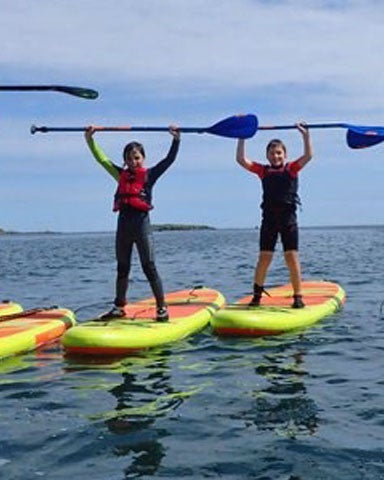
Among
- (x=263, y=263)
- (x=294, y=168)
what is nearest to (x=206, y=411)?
(x=263, y=263)

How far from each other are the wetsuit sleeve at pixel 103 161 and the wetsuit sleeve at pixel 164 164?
15.6 inches

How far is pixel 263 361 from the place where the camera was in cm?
775

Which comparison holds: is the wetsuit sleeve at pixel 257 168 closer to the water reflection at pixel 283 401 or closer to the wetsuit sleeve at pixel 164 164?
the wetsuit sleeve at pixel 164 164

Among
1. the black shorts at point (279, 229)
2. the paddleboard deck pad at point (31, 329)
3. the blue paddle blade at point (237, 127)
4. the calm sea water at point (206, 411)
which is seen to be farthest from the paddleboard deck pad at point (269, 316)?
the blue paddle blade at point (237, 127)

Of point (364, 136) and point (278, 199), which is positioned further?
point (364, 136)

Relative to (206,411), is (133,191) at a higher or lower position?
higher

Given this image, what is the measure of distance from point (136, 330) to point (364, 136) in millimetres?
4208

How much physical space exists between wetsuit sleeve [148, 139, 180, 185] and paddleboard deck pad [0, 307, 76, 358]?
2.03 m

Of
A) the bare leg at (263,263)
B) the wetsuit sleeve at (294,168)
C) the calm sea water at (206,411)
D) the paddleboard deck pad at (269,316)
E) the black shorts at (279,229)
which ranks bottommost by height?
the calm sea water at (206,411)

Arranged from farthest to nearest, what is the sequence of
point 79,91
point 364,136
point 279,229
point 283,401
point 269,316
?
point 364,136 → point 279,229 → point 269,316 → point 79,91 → point 283,401

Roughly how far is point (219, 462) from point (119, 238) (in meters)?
4.27

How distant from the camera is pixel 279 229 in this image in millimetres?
9570

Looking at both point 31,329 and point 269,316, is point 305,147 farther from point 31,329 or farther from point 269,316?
point 31,329

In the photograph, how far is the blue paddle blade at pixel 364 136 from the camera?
10.4 m
